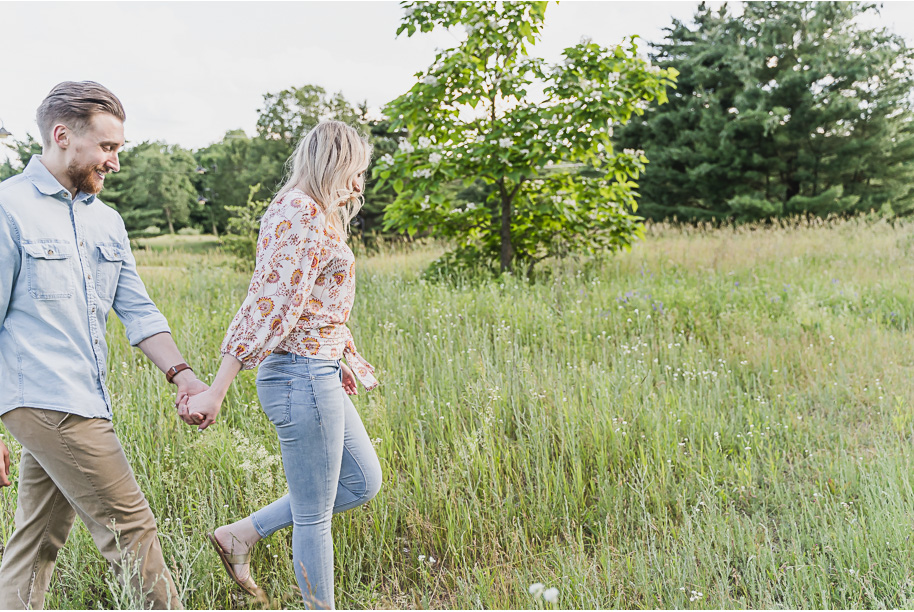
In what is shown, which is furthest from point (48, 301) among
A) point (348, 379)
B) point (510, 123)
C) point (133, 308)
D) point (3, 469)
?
point (510, 123)

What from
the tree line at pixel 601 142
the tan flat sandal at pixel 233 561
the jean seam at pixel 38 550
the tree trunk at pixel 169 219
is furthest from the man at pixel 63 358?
the tree trunk at pixel 169 219

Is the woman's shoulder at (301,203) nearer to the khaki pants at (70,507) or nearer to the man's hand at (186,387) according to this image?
the man's hand at (186,387)

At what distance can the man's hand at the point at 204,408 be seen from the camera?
188 cm

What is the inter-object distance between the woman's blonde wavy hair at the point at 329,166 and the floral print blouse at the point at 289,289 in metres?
0.06

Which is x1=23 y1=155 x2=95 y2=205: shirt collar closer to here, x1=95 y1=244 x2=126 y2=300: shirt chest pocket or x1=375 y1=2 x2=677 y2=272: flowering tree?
x1=95 y1=244 x2=126 y2=300: shirt chest pocket

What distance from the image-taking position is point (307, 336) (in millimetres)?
1938

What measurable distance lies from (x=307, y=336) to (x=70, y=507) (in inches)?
38.4

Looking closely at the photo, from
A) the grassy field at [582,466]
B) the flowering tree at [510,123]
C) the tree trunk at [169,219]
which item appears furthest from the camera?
the tree trunk at [169,219]

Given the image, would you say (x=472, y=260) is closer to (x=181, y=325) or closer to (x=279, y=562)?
(x=181, y=325)

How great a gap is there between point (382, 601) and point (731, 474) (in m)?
1.88

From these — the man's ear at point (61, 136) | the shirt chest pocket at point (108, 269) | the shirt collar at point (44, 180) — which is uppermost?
the man's ear at point (61, 136)

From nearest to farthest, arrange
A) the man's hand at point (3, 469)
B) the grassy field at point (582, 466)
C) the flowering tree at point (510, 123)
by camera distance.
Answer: the man's hand at point (3, 469) → the grassy field at point (582, 466) → the flowering tree at point (510, 123)

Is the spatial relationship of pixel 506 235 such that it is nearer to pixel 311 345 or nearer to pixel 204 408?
pixel 311 345

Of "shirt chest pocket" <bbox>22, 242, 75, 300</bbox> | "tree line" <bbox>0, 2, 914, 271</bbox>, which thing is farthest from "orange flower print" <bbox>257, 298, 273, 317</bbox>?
"tree line" <bbox>0, 2, 914, 271</bbox>
